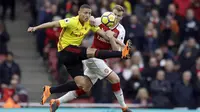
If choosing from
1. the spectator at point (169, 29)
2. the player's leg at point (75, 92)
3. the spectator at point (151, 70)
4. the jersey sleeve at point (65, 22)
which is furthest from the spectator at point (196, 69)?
the jersey sleeve at point (65, 22)

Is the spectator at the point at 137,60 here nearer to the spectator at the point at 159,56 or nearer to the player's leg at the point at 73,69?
the spectator at the point at 159,56

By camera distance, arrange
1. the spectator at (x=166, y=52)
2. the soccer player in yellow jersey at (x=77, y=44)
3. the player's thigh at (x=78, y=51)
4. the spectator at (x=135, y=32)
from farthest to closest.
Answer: the spectator at (x=135, y=32) < the spectator at (x=166, y=52) < the player's thigh at (x=78, y=51) < the soccer player in yellow jersey at (x=77, y=44)

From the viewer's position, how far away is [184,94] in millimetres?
19266

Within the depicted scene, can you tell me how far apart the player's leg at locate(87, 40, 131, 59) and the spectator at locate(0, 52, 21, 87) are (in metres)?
4.85

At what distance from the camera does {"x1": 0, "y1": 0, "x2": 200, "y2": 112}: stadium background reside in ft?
63.2

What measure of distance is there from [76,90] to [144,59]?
4.73 meters

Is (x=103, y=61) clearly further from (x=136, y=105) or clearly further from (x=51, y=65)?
(x=51, y=65)

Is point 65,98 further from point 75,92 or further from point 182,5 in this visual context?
point 182,5

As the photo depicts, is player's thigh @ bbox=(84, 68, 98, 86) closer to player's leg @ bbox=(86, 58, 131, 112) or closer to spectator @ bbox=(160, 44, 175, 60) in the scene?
player's leg @ bbox=(86, 58, 131, 112)

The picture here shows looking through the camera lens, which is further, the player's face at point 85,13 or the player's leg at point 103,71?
the player's leg at point 103,71

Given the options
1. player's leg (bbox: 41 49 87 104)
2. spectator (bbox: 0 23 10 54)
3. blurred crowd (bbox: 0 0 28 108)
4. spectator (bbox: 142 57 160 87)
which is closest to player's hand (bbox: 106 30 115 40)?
player's leg (bbox: 41 49 87 104)

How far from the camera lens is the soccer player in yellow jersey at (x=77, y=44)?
15039 millimetres

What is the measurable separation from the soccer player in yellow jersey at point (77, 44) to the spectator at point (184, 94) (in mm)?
4195

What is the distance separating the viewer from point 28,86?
20.7 metres
